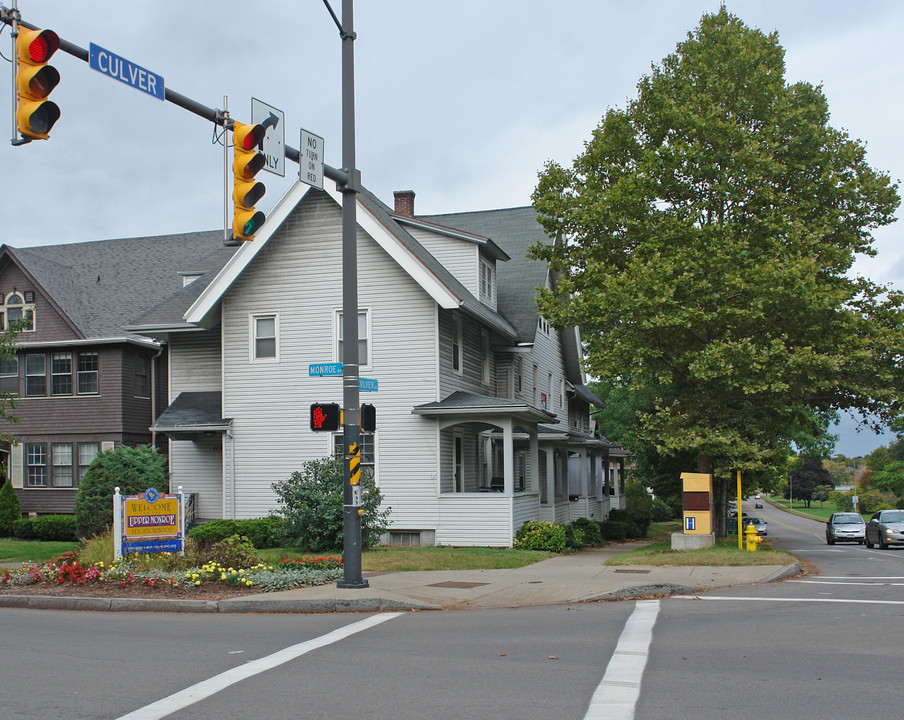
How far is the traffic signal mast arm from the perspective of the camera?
8.02 metres

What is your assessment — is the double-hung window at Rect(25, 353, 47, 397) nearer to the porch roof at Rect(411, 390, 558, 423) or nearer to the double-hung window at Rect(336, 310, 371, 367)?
the double-hung window at Rect(336, 310, 371, 367)

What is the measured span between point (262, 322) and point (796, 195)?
14848 millimetres

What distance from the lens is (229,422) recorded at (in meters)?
25.6

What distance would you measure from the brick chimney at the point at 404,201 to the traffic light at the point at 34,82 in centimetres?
2625

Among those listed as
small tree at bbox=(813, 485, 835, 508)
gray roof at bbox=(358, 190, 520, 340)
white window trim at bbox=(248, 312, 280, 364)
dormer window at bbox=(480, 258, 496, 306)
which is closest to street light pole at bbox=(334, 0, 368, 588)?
gray roof at bbox=(358, 190, 520, 340)

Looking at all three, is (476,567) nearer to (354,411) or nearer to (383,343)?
(354,411)

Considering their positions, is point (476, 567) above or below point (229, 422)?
below

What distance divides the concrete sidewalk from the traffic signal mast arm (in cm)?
611

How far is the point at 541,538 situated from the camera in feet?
77.7

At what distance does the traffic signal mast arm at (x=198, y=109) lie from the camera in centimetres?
802

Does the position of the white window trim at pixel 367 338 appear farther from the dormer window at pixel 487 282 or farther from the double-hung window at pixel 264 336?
the dormer window at pixel 487 282

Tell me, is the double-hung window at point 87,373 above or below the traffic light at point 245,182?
below

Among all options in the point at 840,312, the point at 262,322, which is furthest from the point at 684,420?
the point at 262,322

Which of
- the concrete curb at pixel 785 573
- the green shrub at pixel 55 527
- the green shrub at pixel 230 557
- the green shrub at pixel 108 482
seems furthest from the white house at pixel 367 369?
the green shrub at pixel 230 557
